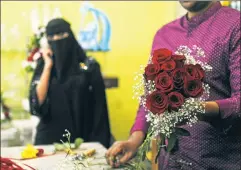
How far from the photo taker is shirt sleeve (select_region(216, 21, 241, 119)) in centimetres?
117

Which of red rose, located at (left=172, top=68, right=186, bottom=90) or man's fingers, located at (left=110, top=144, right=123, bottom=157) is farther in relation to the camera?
man's fingers, located at (left=110, top=144, right=123, bottom=157)

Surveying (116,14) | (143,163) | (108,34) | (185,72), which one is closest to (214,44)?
(185,72)

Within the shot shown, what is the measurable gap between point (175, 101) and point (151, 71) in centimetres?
9

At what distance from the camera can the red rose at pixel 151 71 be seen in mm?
1028

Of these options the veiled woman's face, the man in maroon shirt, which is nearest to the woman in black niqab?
the veiled woman's face

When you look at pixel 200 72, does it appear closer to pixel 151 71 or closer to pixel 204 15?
pixel 151 71

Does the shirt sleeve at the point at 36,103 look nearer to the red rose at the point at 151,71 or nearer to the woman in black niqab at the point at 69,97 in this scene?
the woman in black niqab at the point at 69,97

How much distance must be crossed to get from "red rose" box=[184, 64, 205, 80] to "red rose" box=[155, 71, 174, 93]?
0.18 feet

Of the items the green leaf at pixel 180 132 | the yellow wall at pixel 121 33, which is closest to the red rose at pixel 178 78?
the green leaf at pixel 180 132

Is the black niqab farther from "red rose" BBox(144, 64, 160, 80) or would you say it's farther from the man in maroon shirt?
"red rose" BBox(144, 64, 160, 80)

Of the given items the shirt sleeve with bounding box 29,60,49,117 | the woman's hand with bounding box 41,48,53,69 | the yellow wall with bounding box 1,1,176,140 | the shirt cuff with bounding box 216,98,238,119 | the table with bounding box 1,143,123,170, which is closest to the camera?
the shirt cuff with bounding box 216,98,238,119

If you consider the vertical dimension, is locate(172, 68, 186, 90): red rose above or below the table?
above

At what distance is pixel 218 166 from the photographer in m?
1.29

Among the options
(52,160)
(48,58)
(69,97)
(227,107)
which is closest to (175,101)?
(227,107)
